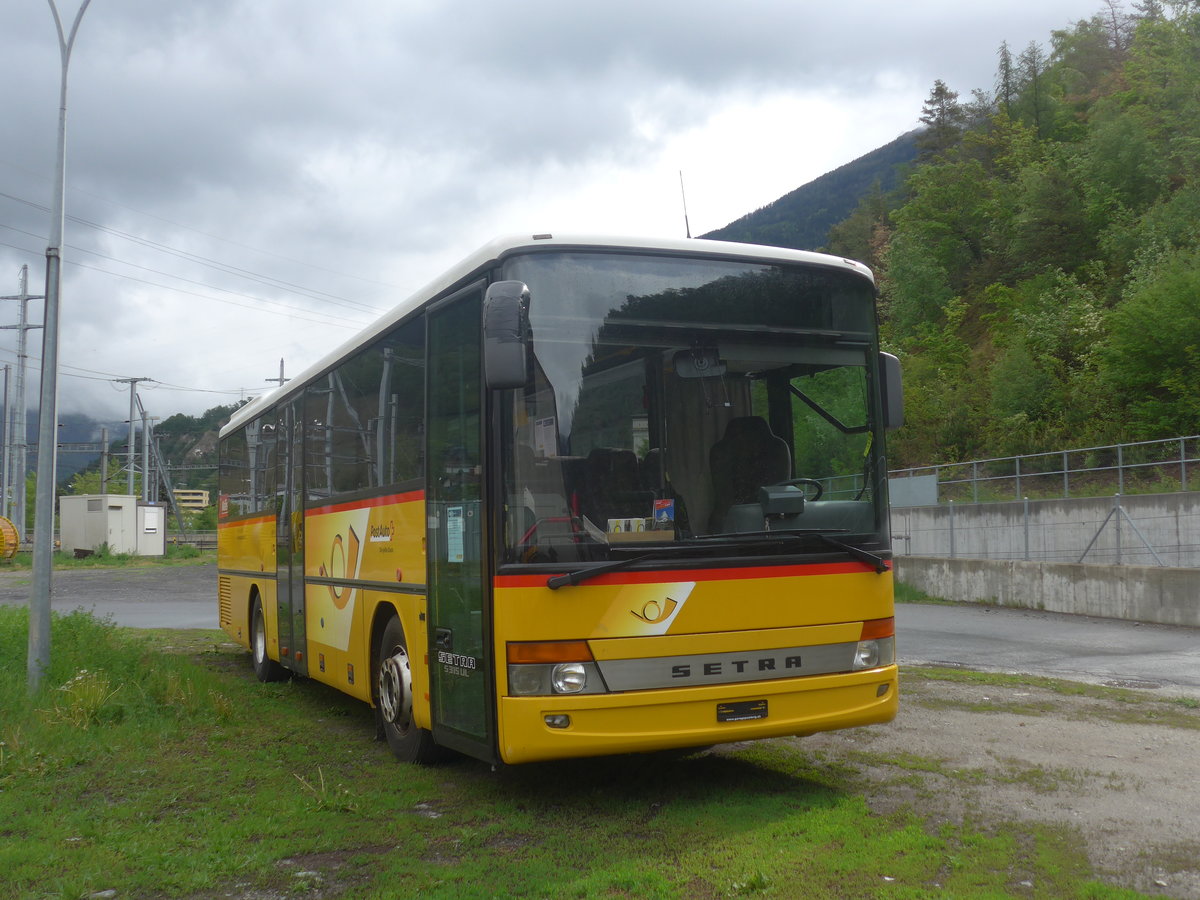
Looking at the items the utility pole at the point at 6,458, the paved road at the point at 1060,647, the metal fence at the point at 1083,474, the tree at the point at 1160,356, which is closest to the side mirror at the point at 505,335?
the paved road at the point at 1060,647

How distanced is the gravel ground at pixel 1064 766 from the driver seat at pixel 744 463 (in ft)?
6.08

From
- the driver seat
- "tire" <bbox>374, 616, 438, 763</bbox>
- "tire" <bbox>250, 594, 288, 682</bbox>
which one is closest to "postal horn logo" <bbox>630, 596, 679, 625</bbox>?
the driver seat

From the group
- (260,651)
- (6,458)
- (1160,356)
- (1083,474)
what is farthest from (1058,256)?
(260,651)

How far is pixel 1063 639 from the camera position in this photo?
16.5 metres

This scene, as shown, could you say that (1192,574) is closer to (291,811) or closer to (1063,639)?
(1063,639)

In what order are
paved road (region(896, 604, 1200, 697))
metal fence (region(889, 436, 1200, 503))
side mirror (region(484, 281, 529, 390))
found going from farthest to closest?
1. metal fence (region(889, 436, 1200, 503))
2. paved road (region(896, 604, 1200, 697))
3. side mirror (region(484, 281, 529, 390))

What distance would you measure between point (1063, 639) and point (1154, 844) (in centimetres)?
1151

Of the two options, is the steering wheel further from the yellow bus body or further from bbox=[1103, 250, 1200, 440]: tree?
bbox=[1103, 250, 1200, 440]: tree

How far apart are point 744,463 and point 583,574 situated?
3.92ft

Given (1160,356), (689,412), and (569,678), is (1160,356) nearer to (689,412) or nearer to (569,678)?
(689,412)

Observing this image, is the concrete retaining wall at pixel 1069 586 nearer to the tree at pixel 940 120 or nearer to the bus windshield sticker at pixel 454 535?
the bus windshield sticker at pixel 454 535

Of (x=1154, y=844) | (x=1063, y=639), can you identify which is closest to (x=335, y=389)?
(x=1154, y=844)

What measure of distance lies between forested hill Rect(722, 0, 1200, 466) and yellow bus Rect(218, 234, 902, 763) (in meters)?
31.4

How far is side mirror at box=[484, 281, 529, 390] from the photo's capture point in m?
5.86
